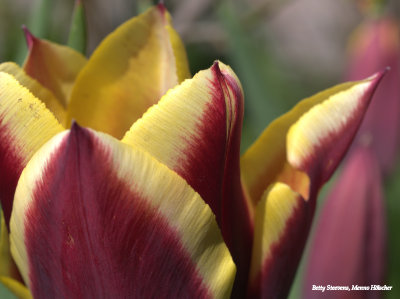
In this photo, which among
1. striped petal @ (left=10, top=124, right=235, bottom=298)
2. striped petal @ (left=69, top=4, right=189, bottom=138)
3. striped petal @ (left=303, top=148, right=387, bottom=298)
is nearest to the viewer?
striped petal @ (left=10, top=124, right=235, bottom=298)

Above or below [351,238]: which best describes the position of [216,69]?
above

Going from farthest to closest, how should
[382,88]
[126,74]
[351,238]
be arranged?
[382,88] < [351,238] < [126,74]

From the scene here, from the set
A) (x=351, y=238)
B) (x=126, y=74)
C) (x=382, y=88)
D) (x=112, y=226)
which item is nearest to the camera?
(x=112, y=226)

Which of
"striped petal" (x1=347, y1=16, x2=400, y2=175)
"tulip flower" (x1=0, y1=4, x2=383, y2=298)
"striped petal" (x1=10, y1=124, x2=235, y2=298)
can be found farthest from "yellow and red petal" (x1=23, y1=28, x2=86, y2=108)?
"striped petal" (x1=347, y1=16, x2=400, y2=175)

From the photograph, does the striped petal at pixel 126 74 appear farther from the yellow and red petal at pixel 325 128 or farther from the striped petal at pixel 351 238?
the striped petal at pixel 351 238

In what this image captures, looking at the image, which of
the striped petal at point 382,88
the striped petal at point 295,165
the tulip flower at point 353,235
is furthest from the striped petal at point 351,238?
the striped petal at point 382,88

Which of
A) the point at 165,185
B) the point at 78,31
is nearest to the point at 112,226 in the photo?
the point at 165,185

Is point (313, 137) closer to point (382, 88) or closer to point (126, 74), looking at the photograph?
point (126, 74)

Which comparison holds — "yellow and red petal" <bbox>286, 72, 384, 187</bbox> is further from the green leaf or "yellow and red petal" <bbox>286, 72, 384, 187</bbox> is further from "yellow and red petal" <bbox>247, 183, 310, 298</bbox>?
the green leaf
